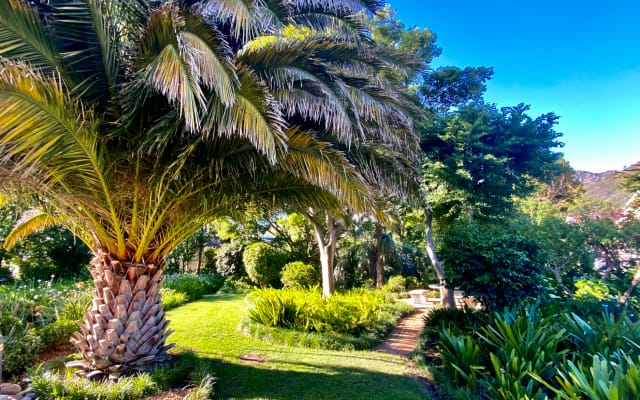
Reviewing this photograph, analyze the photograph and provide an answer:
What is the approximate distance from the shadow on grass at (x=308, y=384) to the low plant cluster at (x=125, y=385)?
41 cm

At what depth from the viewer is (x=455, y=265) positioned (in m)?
7.91

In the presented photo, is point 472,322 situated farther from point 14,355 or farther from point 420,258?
point 420,258

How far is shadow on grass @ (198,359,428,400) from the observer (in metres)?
4.91

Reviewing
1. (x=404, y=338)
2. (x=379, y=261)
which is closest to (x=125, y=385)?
(x=404, y=338)

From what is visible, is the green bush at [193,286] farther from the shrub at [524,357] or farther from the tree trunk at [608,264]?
the tree trunk at [608,264]

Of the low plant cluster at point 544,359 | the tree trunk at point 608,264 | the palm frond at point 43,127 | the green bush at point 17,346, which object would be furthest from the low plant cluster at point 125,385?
the tree trunk at point 608,264

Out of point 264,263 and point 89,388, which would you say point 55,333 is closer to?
point 89,388

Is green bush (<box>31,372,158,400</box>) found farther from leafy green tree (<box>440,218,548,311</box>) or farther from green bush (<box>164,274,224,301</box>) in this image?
green bush (<box>164,274,224,301</box>)

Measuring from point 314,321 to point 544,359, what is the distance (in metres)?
4.85

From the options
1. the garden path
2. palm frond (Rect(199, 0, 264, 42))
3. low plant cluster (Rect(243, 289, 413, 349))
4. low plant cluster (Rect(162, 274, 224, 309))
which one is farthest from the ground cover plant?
the garden path

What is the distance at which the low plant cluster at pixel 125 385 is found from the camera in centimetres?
402

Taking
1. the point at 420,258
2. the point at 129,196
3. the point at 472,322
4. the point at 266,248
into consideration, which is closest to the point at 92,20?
the point at 129,196

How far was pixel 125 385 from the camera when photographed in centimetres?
420

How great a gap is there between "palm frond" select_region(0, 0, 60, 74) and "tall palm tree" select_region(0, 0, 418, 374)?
14 mm
